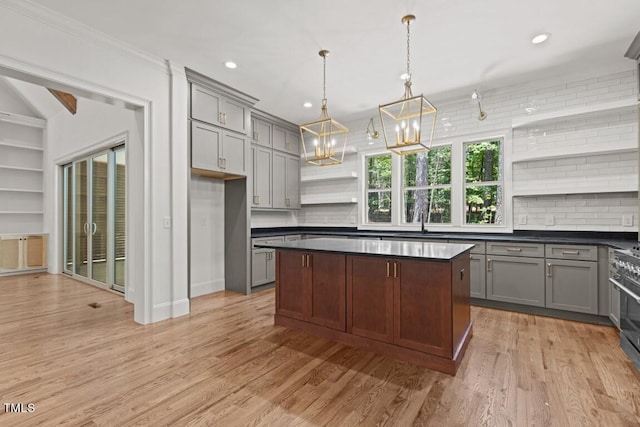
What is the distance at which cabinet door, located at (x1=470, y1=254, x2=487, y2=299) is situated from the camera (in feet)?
13.3

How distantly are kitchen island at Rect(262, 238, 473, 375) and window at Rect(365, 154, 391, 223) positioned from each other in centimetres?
272

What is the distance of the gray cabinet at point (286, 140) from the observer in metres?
5.77

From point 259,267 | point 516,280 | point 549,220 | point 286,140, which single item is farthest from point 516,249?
point 286,140

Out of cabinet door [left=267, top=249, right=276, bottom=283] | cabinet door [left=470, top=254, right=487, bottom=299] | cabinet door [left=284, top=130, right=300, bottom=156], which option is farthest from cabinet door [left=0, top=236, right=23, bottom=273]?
cabinet door [left=470, top=254, right=487, bottom=299]

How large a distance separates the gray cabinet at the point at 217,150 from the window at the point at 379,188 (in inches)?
89.9

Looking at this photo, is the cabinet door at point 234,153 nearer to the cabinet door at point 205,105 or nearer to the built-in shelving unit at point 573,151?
the cabinet door at point 205,105

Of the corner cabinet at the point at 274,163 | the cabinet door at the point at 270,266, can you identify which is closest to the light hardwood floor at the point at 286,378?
the cabinet door at the point at 270,266

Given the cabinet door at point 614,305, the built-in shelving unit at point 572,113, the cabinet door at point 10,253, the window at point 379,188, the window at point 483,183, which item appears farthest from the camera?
the cabinet door at point 10,253

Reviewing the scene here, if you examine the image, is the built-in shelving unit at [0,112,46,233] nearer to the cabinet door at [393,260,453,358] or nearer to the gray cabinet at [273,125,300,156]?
the gray cabinet at [273,125,300,156]

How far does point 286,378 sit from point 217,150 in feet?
10.3

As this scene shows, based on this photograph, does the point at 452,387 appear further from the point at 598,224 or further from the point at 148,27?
the point at 148,27

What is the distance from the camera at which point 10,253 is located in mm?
6270

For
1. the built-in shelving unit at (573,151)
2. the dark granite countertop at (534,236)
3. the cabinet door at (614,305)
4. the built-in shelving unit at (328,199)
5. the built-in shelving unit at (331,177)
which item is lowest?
the cabinet door at (614,305)

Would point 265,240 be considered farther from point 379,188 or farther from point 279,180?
point 379,188
